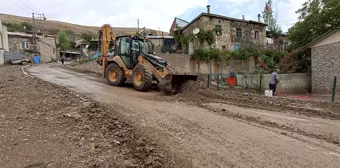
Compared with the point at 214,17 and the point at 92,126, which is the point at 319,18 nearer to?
the point at 214,17

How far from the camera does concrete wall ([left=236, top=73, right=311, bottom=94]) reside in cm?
1480

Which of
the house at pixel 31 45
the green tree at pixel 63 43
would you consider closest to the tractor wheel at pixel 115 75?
the house at pixel 31 45

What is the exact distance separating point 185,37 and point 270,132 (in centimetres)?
2050

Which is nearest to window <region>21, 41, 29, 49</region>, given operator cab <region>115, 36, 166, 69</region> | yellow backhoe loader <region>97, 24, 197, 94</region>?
yellow backhoe loader <region>97, 24, 197, 94</region>

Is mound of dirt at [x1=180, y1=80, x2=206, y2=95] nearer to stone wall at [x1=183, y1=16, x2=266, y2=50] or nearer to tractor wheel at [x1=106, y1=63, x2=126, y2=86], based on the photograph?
tractor wheel at [x1=106, y1=63, x2=126, y2=86]

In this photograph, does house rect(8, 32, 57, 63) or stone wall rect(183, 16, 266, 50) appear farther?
house rect(8, 32, 57, 63)

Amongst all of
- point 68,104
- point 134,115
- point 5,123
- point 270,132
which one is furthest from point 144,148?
point 68,104

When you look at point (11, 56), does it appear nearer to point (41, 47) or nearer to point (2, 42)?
point (2, 42)

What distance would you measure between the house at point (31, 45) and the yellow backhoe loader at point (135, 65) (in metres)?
28.7

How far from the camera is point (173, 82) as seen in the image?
31.9ft

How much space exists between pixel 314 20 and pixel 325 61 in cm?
574

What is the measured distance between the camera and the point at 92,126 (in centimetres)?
491

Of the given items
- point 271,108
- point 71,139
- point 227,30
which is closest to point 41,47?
point 227,30

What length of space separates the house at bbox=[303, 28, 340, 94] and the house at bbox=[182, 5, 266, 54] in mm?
10311
